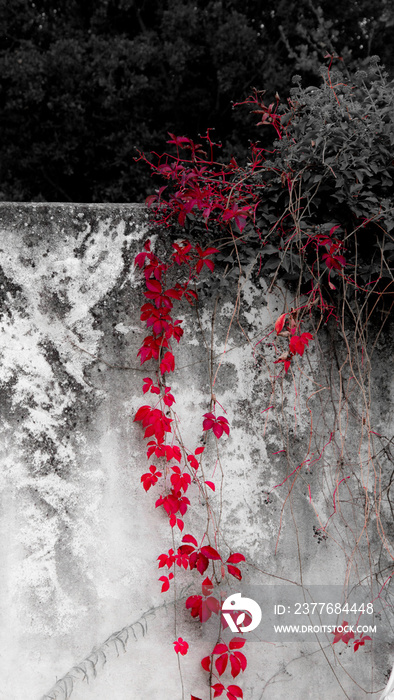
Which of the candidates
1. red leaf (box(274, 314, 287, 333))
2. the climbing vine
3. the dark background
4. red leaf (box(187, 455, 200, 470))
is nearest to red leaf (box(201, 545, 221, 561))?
the climbing vine

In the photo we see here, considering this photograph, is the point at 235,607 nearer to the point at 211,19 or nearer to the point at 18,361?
the point at 18,361

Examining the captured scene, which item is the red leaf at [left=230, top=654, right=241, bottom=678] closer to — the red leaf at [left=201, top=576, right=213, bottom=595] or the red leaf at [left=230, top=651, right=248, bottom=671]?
the red leaf at [left=230, top=651, right=248, bottom=671]

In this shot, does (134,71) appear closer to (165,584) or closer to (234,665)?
(165,584)

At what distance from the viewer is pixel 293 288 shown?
202cm

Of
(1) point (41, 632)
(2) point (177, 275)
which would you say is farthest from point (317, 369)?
(1) point (41, 632)

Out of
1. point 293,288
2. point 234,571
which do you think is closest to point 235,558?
point 234,571

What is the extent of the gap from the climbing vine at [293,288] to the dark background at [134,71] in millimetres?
2668

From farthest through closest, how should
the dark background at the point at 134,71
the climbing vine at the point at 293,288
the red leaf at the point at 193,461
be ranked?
1. the dark background at the point at 134,71
2. the red leaf at the point at 193,461
3. the climbing vine at the point at 293,288

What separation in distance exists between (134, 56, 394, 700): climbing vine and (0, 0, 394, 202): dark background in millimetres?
2668

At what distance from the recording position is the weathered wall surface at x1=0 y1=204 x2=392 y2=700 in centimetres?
192

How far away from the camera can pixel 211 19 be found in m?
4.59

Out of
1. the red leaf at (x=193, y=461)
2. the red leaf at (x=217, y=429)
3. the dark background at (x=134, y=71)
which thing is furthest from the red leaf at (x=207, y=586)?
the dark background at (x=134, y=71)

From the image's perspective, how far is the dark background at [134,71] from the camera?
173 inches

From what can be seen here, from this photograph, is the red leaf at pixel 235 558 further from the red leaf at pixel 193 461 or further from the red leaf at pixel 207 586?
the red leaf at pixel 193 461
